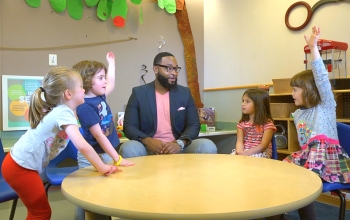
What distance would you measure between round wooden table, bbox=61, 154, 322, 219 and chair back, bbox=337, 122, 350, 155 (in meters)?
0.60

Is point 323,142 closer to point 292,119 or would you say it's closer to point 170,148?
point 170,148

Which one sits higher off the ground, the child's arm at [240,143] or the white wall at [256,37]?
the white wall at [256,37]

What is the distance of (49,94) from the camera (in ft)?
4.61

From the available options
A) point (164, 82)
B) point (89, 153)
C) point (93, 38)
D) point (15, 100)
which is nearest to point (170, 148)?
point (164, 82)

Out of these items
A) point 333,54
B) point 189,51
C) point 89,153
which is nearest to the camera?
point 89,153

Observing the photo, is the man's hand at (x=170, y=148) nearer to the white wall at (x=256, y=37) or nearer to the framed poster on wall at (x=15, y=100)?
the framed poster on wall at (x=15, y=100)

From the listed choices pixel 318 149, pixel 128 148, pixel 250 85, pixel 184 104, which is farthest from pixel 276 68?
pixel 128 148

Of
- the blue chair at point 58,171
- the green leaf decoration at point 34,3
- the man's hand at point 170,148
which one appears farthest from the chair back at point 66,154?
the green leaf decoration at point 34,3

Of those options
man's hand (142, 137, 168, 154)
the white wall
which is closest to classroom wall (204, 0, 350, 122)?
the white wall

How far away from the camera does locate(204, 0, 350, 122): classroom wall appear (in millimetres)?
3033

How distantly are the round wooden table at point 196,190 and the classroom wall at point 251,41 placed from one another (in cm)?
212

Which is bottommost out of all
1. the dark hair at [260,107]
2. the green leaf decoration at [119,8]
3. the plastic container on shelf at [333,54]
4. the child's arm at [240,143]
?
the child's arm at [240,143]

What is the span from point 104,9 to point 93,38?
321mm

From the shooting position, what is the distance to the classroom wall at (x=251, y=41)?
3033mm
